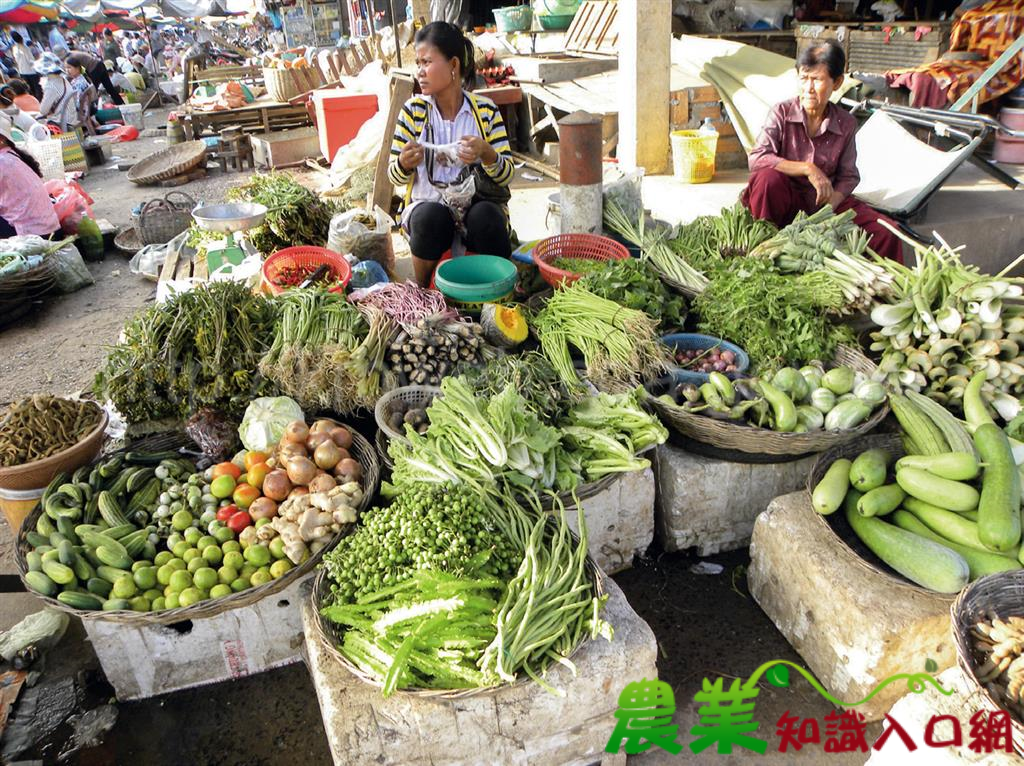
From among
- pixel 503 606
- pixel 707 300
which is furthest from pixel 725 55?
pixel 503 606

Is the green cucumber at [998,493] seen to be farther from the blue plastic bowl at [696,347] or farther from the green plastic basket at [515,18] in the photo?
the green plastic basket at [515,18]

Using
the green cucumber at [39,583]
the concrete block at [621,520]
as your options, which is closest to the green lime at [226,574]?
the green cucumber at [39,583]

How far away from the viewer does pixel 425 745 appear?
186 centimetres

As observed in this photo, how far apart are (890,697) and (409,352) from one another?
91.1 inches

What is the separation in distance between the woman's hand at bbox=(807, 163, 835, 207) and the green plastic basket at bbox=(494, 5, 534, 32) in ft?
27.1

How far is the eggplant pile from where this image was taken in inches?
105

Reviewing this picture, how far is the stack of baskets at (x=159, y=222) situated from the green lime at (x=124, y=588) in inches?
227

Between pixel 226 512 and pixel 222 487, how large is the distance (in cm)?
12

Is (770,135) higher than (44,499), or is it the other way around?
(770,135)

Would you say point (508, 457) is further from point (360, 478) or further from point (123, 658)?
point (123, 658)

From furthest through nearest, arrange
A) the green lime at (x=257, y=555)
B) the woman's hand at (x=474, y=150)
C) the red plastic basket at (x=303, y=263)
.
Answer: the red plastic basket at (x=303, y=263)
the woman's hand at (x=474, y=150)
the green lime at (x=257, y=555)

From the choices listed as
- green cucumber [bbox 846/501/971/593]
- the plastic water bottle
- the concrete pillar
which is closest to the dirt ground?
green cucumber [bbox 846/501/971/593]

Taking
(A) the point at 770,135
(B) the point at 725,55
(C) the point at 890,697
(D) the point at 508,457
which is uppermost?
(B) the point at 725,55

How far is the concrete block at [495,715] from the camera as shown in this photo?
1.82 meters
